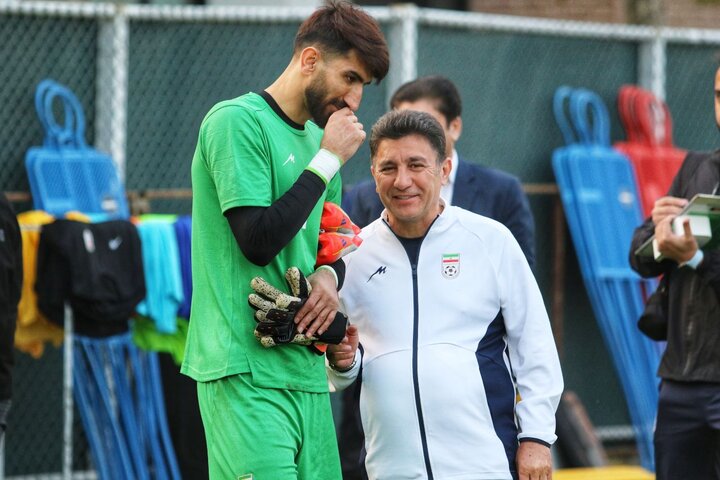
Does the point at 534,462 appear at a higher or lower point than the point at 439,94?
lower

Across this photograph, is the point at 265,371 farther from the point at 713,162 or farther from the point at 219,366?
the point at 713,162

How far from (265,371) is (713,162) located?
2.73 metres

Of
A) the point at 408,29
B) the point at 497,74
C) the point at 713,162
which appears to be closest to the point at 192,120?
the point at 408,29

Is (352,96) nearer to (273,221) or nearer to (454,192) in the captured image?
(273,221)

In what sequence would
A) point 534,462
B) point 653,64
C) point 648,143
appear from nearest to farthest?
point 534,462 < point 648,143 < point 653,64

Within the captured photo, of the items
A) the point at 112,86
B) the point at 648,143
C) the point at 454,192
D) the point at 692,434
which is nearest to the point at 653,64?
the point at 648,143

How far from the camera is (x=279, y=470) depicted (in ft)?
13.4

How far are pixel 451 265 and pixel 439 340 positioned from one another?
283 mm

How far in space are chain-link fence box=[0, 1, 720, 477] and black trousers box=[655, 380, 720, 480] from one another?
11.9 ft

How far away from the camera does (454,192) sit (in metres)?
6.02

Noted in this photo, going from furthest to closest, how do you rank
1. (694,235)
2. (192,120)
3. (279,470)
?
(192,120), (694,235), (279,470)

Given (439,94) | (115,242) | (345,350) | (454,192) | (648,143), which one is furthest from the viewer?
(648,143)

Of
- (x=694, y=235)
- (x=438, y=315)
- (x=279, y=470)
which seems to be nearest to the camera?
(x=279, y=470)

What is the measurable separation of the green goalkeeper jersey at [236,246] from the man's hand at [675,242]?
1.97m
